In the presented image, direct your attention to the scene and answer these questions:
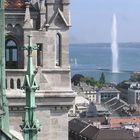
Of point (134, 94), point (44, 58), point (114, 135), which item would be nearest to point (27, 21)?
point (44, 58)

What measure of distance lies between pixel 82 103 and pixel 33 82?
393ft

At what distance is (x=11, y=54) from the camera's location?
38.0ft

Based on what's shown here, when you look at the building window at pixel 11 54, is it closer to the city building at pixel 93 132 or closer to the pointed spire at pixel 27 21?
the pointed spire at pixel 27 21

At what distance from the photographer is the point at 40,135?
445 inches

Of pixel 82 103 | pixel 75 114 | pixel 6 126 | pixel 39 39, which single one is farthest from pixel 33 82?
pixel 82 103

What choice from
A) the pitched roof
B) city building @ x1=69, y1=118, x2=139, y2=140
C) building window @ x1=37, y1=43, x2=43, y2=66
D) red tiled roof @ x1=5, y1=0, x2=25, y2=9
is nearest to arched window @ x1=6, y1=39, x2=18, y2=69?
building window @ x1=37, y1=43, x2=43, y2=66

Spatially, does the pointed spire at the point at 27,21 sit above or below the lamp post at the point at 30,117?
above

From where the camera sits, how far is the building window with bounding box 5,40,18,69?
11.4 meters

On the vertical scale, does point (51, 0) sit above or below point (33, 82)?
above

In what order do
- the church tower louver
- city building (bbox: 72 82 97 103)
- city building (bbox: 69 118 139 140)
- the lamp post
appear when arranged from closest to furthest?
the lamp post → the church tower louver → city building (bbox: 69 118 139 140) → city building (bbox: 72 82 97 103)

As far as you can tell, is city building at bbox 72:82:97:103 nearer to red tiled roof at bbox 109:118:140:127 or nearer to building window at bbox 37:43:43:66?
red tiled roof at bbox 109:118:140:127

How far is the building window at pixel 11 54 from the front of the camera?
11445 mm

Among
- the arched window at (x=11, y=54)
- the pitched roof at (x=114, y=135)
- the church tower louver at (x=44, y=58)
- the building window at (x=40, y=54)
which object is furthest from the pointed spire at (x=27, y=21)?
the pitched roof at (x=114, y=135)

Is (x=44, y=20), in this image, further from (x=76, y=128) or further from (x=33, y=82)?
(x=76, y=128)
